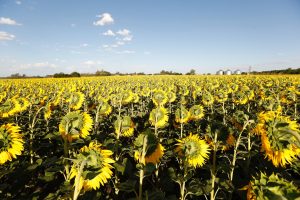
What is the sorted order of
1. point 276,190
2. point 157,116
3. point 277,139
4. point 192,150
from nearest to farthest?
1. point 276,190
2. point 277,139
3. point 192,150
4. point 157,116

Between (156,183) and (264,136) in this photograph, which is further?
(156,183)

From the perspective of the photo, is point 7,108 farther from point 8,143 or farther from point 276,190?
point 276,190

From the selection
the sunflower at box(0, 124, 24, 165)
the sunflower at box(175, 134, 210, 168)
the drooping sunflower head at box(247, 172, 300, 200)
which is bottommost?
the sunflower at box(175, 134, 210, 168)

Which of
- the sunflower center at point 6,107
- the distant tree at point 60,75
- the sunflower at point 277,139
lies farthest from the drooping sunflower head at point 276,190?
the distant tree at point 60,75

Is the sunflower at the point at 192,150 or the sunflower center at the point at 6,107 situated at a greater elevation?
the sunflower center at the point at 6,107

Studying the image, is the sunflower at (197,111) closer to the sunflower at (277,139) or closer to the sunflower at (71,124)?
the sunflower at (71,124)

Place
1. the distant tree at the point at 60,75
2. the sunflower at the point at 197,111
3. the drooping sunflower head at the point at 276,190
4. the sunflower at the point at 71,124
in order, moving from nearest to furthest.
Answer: the drooping sunflower head at the point at 276,190 → the sunflower at the point at 71,124 → the sunflower at the point at 197,111 → the distant tree at the point at 60,75

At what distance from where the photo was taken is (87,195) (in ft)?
8.86

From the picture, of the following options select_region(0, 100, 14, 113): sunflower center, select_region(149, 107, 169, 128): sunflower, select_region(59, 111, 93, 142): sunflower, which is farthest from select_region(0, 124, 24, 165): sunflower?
select_region(149, 107, 169, 128): sunflower

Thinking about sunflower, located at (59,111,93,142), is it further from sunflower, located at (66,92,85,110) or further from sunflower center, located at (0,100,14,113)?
sunflower center, located at (0,100,14,113)

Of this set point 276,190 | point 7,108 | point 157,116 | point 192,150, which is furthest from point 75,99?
point 276,190

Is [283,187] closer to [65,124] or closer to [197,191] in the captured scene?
[197,191]

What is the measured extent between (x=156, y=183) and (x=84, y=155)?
110 inches

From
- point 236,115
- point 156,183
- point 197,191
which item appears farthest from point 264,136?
point 156,183
